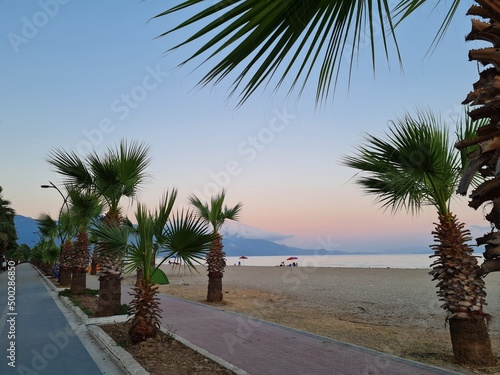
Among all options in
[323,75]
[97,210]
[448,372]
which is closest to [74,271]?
[97,210]

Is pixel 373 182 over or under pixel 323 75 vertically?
over

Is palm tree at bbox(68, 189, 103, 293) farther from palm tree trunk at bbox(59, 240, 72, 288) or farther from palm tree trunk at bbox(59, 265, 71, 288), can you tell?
palm tree trunk at bbox(59, 265, 71, 288)

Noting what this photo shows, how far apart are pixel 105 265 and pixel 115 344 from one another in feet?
13.2

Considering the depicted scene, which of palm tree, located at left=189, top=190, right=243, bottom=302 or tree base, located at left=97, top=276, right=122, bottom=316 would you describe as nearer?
tree base, located at left=97, top=276, right=122, bottom=316

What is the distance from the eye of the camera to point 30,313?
1220 cm

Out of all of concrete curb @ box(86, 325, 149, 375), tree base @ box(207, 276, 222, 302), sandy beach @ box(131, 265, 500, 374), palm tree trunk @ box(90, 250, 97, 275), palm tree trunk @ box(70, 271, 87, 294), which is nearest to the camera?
concrete curb @ box(86, 325, 149, 375)

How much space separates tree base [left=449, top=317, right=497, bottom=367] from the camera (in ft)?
20.3

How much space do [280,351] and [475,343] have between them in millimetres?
3255

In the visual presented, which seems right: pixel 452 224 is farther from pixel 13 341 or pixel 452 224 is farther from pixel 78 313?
pixel 78 313

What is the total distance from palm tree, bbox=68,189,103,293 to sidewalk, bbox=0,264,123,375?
3.42 meters

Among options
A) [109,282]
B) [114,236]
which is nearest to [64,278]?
[109,282]

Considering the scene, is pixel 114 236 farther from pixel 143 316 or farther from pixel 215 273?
pixel 215 273

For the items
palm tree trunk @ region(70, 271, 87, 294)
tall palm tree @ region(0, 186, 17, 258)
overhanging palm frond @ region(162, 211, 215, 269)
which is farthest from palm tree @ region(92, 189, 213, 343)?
tall palm tree @ region(0, 186, 17, 258)

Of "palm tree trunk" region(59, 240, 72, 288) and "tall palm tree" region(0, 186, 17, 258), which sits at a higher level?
"tall palm tree" region(0, 186, 17, 258)
